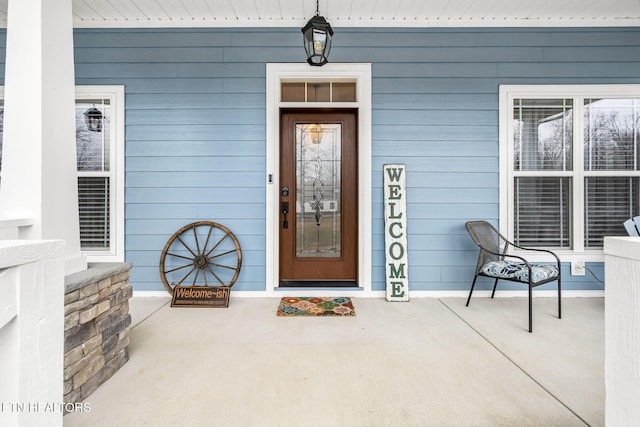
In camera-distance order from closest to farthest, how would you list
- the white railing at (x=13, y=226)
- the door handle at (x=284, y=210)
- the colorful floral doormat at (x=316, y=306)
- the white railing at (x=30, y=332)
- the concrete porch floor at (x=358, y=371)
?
the white railing at (x=30, y=332) < the white railing at (x=13, y=226) < the concrete porch floor at (x=358, y=371) < the colorful floral doormat at (x=316, y=306) < the door handle at (x=284, y=210)

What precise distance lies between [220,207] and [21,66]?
1.96 meters

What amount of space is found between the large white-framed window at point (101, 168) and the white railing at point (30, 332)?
10.4 ft

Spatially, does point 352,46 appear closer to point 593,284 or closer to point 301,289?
point 301,289

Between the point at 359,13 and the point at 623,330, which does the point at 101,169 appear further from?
the point at 623,330

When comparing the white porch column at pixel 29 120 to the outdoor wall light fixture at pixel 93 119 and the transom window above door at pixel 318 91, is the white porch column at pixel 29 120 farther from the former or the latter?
the transom window above door at pixel 318 91

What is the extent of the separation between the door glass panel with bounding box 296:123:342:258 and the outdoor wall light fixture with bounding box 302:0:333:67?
36.8 inches

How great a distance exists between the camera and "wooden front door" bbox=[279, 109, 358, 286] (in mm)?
3486

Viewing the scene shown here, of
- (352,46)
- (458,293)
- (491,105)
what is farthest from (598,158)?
(352,46)

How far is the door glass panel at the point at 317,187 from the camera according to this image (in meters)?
3.51

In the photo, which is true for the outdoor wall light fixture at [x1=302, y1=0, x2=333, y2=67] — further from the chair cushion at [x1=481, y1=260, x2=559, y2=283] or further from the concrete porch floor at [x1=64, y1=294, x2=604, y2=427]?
the chair cushion at [x1=481, y1=260, x2=559, y2=283]

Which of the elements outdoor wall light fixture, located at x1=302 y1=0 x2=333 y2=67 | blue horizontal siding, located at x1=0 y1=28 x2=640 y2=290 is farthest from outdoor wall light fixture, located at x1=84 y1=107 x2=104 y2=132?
outdoor wall light fixture, located at x1=302 y1=0 x2=333 y2=67

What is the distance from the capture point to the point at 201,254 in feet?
10.9

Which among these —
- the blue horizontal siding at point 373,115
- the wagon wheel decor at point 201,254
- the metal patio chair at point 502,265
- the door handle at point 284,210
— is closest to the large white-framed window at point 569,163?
the blue horizontal siding at point 373,115

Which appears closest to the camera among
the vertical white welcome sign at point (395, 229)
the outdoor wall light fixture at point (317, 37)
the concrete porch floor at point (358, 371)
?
the concrete porch floor at point (358, 371)
